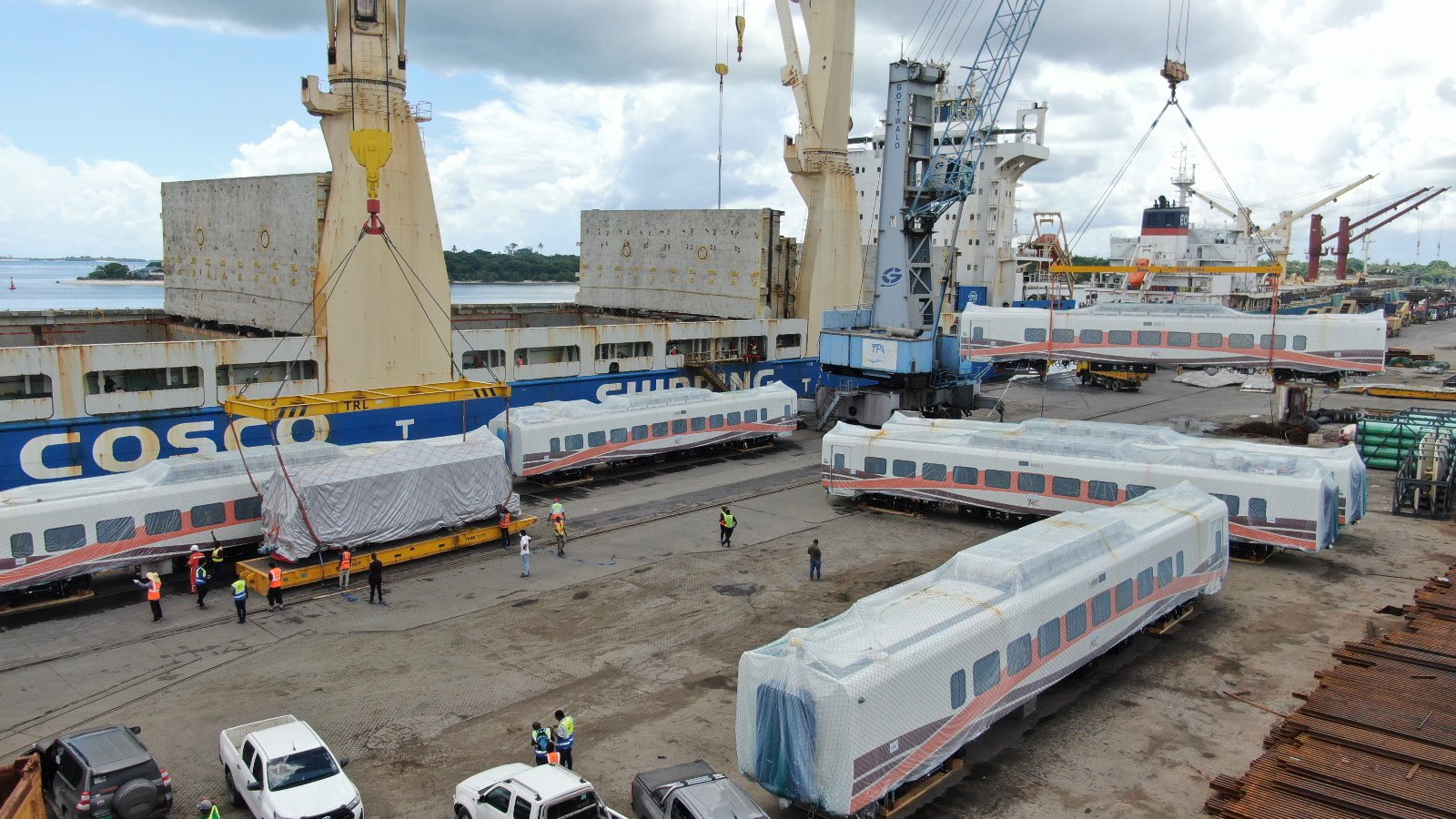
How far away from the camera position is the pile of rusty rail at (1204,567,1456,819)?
11.6 metres

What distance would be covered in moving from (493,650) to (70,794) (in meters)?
7.55

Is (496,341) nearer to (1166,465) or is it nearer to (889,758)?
(1166,465)

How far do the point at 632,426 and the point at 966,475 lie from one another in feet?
39.3

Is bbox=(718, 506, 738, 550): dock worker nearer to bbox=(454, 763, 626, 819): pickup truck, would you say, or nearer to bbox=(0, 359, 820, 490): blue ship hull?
bbox=(0, 359, 820, 490): blue ship hull

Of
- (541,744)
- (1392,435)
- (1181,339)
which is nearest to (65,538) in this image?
(541,744)

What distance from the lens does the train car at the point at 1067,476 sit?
23656 mm

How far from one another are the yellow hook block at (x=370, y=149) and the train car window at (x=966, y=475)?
20686 millimetres

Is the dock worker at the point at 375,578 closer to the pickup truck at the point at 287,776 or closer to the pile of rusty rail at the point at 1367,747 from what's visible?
the pickup truck at the point at 287,776

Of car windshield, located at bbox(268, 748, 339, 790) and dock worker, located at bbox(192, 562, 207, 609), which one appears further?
dock worker, located at bbox(192, 562, 207, 609)

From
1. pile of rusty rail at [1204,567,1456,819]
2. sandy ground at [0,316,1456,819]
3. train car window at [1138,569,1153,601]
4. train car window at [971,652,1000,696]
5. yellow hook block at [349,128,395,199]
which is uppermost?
yellow hook block at [349,128,395,199]

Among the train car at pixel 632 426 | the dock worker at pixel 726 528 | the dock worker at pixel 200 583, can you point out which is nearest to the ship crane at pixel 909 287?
the train car at pixel 632 426

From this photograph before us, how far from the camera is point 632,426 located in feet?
112

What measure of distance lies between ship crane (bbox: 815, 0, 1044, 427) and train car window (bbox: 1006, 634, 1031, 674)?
2570cm

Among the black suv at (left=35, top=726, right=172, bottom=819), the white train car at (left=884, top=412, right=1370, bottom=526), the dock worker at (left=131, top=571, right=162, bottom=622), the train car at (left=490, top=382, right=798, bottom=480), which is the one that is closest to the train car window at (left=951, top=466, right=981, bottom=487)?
the white train car at (left=884, top=412, right=1370, bottom=526)
